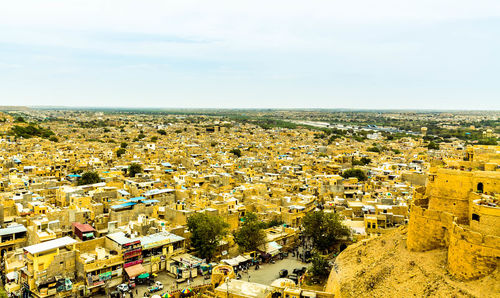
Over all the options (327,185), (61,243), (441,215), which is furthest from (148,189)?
(441,215)

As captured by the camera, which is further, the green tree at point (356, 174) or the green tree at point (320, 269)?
the green tree at point (356, 174)

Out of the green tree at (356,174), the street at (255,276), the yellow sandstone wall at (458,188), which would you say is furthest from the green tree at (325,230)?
the green tree at (356,174)

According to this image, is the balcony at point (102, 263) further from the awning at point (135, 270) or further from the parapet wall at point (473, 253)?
the parapet wall at point (473, 253)

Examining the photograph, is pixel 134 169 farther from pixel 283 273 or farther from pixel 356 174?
pixel 283 273

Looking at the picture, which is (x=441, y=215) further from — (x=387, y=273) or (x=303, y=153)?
(x=303, y=153)

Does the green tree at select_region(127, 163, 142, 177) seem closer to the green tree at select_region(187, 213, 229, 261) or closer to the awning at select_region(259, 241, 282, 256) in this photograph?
the green tree at select_region(187, 213, 229, 261)

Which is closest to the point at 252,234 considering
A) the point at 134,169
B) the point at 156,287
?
the point at 156,287

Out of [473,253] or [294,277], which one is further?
[294,277]
